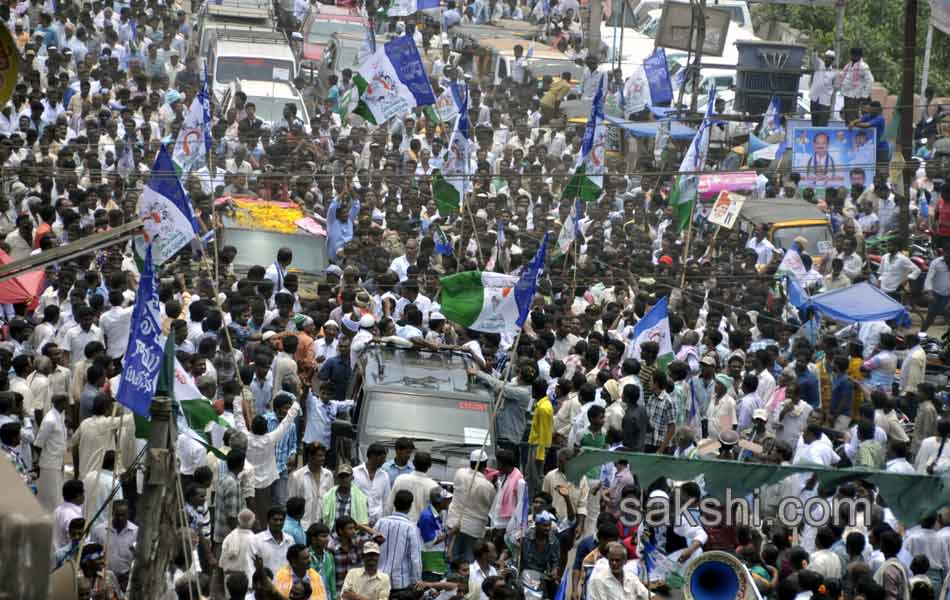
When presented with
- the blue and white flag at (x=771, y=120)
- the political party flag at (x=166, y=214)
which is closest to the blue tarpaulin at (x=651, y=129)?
the blue and white flag at (x=771, y=120)

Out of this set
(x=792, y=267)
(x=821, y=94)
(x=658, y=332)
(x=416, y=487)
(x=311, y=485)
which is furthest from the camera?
(x=821, y=94)

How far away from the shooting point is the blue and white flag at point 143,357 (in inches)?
427

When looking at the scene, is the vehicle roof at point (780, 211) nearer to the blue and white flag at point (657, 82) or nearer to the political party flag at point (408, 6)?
the blue and white flag at point (657, 82)

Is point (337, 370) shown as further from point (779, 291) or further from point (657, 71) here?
point (657, 71)

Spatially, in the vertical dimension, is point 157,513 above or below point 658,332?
above

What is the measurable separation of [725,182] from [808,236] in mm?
1694

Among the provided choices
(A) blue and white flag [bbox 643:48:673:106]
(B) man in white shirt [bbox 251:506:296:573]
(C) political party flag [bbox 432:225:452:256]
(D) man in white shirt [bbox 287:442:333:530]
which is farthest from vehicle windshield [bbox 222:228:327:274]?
(A) blue and white flag [bbox 643:48:673:106]

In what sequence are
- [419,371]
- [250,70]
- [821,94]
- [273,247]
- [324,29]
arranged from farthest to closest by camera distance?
[324,29], [250,70], [821,94], [273,247], [419,371]

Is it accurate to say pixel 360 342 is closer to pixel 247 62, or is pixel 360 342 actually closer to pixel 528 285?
pixel 528 285

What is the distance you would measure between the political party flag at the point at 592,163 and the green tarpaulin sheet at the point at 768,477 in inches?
281

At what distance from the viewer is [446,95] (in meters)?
21.4

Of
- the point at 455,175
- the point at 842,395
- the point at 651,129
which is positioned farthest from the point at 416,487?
the point at 651,129

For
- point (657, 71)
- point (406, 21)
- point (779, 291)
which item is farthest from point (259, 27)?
point (779, 291)
